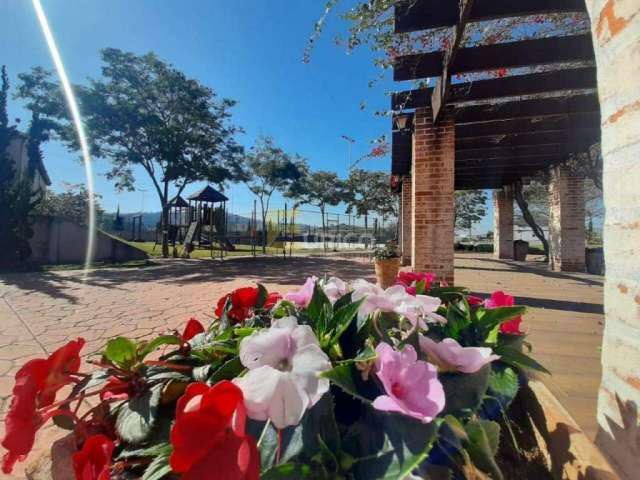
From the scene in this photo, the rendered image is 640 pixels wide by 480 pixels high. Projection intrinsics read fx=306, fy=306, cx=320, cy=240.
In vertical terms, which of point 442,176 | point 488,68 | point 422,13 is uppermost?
point 422,13

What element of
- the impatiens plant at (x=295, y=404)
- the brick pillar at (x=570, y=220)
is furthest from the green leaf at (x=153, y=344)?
the brick pillar at (x=570, y=220)

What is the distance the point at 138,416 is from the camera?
45cm

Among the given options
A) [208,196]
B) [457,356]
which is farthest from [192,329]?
[208,196]

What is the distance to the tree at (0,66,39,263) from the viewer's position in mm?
8297

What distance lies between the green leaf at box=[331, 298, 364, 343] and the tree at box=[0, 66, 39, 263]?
11.5 m

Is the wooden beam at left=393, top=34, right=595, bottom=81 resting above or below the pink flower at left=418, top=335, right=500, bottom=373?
above

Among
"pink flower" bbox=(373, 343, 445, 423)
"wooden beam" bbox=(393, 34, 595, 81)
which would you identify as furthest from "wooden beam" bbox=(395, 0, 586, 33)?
"pink flower" bbox=(373, 343, 445, 423)

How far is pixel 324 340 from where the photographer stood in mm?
494

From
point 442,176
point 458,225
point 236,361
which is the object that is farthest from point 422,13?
point 458,225

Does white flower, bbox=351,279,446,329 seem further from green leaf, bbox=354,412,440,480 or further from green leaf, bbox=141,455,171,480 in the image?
green leaf, bbox=141,455,171,480

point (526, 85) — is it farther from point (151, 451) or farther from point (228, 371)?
point (151, 451)

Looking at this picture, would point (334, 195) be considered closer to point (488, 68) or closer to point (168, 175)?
point (168, 175)

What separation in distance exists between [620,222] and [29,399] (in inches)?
43.3

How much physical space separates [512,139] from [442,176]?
243cm
